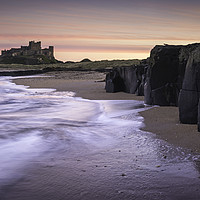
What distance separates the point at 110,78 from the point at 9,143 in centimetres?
901

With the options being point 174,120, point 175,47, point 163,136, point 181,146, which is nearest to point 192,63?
point 174,120

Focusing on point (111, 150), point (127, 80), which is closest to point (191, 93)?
point (111, 150)

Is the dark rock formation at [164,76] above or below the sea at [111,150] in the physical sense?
above

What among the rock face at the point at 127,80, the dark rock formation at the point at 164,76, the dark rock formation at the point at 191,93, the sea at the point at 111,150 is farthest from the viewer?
the rock face at the point at 127,80

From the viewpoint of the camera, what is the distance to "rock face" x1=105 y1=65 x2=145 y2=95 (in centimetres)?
1251

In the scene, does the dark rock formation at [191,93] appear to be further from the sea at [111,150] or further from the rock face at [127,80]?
the rock face at [127,80]

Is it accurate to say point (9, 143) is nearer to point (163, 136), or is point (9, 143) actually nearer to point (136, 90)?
point (163, 136)

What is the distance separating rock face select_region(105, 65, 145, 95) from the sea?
4372 millimetres

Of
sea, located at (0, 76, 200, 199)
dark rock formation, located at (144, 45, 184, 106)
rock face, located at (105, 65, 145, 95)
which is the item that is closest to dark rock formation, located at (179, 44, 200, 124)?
sea, located at (0, 76, 200, 199)

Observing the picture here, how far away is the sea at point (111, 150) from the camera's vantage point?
317cm

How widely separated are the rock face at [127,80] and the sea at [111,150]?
4.37 m

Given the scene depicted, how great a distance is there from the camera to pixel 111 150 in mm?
4578

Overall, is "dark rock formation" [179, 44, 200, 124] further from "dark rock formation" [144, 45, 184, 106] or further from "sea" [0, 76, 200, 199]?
"dark rock formation" [144, 45, 184, 106]

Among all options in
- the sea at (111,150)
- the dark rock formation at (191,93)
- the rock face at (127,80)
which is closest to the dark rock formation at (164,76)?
the sea at (111,150)
